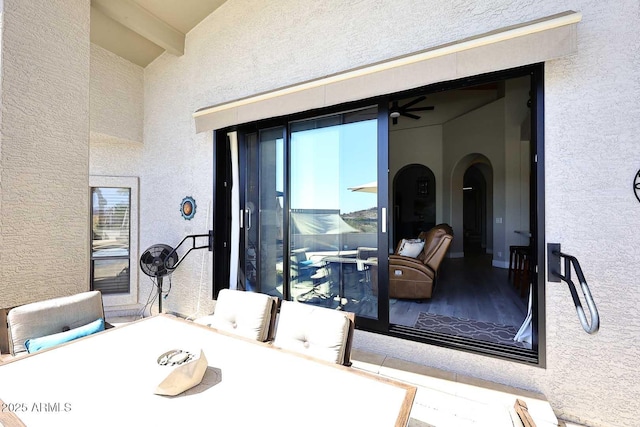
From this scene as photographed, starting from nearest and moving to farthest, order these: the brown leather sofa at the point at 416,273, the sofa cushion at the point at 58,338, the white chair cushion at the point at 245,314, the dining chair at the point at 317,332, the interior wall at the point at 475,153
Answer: the dining chair at the point at 317,332, the sofa cushion at the point at 58,338, the white chair cushion at the point at 245,314, the brown leather sofa at the point at 416,273, the interior wall at the point at 475,153

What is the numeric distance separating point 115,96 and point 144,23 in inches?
46.9

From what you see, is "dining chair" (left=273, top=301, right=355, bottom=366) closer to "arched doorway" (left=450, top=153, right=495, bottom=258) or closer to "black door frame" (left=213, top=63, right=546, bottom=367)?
"black door frame" (left=213, top=63, right=546, bottom=367)

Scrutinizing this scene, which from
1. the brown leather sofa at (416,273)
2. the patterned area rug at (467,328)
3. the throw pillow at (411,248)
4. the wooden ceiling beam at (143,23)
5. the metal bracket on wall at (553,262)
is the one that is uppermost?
the wooden ceiling beam at (143,23)

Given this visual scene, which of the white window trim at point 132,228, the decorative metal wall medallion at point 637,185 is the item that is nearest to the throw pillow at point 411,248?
the decorative metal wall medallion at point 637,185

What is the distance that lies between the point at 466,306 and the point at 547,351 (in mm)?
1734

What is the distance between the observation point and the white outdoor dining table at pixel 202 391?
103 centimetres

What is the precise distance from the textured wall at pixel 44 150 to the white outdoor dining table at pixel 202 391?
57.8 inches

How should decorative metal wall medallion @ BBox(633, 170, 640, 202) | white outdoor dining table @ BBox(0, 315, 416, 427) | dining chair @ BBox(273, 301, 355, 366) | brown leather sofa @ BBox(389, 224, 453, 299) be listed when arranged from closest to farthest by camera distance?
white outdoor dining table @ BBox(0, 315, 416, 427), dining chair @ BBox(273, 301, 355, 366), decorative metal wall medallion @ BBox(633, 170, 640, 202), brown leather sofa @ BBox(389, 224, 453, 299)

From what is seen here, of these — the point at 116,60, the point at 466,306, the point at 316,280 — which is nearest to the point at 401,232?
the point at 466,306

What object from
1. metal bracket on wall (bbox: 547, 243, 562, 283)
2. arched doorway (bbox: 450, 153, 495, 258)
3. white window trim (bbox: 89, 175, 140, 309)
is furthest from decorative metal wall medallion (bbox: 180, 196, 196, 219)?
arched doorway (bbox: 450, 153, 495, 258)

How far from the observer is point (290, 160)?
3.36 m

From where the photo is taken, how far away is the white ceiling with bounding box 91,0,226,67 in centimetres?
344

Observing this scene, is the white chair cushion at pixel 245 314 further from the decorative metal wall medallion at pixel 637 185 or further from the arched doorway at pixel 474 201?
the arched doorway at pixel 474 201

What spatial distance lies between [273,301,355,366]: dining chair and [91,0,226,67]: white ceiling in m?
4.09
